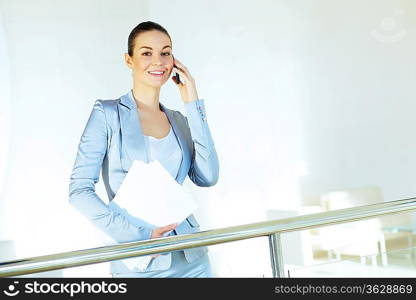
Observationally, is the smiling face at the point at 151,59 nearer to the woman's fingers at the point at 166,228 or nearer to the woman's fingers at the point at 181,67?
the woman's fingers at the point at 181,67

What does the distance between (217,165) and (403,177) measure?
197cm

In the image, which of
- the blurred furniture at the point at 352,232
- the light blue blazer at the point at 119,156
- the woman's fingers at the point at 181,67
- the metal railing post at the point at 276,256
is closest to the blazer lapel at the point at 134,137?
the light blue blazer at the point at 119,156

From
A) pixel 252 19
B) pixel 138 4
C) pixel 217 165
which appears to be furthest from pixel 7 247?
pixel 252 19

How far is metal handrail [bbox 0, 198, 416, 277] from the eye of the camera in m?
1.59

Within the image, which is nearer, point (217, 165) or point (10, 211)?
point (10, 211)

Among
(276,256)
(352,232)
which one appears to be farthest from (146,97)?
(352,232)

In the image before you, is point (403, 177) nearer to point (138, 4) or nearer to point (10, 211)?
point (138, 4)

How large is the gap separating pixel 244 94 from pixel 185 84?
2.10ft

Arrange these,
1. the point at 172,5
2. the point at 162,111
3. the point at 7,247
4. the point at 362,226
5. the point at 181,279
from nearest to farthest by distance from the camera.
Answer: the point at 181,279, the point at 7,247, the point at 162,111, the point at 172,5, the point at 362,226

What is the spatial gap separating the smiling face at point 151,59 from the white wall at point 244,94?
0.27ft

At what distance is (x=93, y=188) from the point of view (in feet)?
10.9

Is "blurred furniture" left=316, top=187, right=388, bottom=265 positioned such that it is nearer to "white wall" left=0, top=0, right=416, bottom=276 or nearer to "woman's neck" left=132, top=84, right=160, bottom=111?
"white wall" left=0, top=0, right=416, bottom=276

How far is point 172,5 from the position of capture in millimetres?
3953

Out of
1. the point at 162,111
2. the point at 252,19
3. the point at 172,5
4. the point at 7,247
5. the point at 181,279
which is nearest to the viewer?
the point at 181,279
